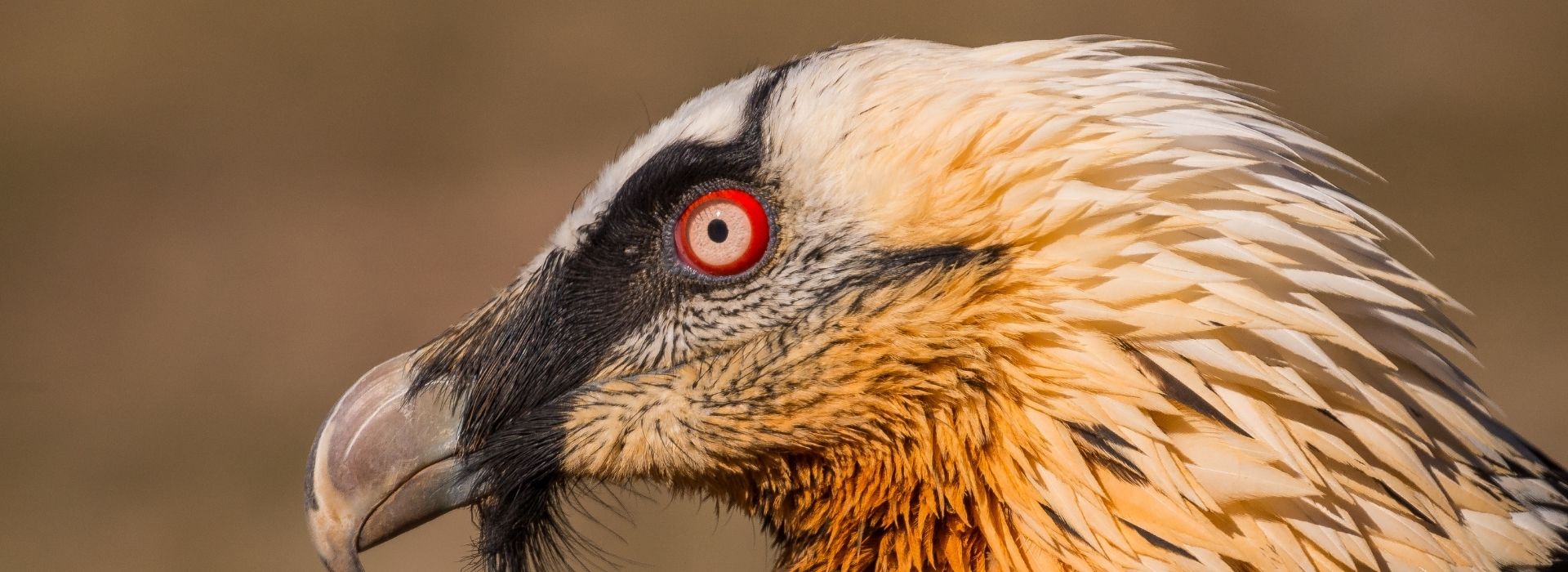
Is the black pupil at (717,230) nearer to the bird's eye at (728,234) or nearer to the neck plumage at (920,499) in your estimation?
the bird's eye at (728,234)

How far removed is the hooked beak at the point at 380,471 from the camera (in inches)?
97.3

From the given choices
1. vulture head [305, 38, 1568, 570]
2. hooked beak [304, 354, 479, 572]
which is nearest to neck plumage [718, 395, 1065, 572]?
vulture head [305, 38, 1568, 570]

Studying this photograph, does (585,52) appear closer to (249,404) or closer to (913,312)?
(249,404)

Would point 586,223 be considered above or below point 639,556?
above

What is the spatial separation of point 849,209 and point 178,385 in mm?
7115

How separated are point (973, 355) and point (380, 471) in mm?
1226

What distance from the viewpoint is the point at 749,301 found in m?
2.38

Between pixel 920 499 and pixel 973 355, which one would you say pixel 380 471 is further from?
pixel 973 355

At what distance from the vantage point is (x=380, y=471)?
8.09ft

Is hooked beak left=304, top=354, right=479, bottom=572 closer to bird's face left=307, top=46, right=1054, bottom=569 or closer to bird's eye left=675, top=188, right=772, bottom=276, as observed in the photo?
bird's face left=307, top=46, right=1054, bottom=569

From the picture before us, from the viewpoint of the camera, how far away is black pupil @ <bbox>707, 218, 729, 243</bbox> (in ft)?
7.86

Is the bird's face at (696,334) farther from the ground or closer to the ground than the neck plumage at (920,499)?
farther from the ground

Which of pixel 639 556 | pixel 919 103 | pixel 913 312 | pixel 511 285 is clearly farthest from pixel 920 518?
pixel 639 556

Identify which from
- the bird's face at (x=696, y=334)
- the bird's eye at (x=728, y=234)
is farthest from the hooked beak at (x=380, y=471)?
the bird's eye at (x=728, y=234)
